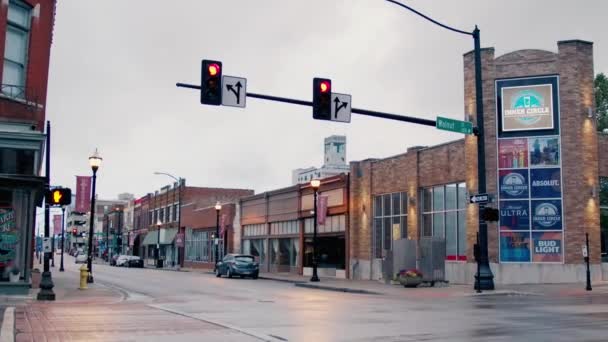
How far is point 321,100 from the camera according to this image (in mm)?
21094

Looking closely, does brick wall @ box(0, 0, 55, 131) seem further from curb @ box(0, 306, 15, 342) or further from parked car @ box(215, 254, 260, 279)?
parked car @ box(215, 254, 260, 279)

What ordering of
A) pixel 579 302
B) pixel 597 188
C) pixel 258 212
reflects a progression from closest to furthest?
pixel 579 302 < pixel 597 188 < pixel 258 212

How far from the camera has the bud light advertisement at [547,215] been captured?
32188mm

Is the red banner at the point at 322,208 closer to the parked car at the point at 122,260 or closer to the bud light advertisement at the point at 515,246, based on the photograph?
the bud light advertisement at the point at 515,246

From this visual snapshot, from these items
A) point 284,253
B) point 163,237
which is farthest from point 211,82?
point 163,237

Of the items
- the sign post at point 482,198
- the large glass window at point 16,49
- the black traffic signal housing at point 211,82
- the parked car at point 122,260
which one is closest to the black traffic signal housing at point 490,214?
the sign post at point 482,198

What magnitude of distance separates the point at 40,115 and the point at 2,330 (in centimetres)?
1323

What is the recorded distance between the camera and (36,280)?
32.7 m

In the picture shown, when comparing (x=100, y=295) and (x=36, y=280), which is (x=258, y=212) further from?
(x=100, y=295)

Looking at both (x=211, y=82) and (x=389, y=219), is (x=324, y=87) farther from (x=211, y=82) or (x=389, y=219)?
(x=389, y=219)

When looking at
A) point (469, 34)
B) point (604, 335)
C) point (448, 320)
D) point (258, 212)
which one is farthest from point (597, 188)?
point (258, 212)

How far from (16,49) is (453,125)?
49.9 feet

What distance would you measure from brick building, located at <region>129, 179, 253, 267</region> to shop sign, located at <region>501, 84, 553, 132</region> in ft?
132

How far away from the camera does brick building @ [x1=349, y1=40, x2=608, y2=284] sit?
3200 cm
